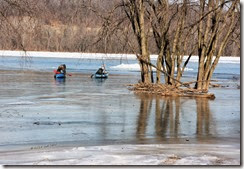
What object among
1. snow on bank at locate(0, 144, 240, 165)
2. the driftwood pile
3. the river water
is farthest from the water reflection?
snow on bank at locate(0, 144, 240, 165)

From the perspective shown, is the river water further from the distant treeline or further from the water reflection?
the distant treeline

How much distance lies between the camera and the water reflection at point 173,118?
44.3 feet

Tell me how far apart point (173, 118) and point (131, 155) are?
6745mm

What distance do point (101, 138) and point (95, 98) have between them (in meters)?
10.7

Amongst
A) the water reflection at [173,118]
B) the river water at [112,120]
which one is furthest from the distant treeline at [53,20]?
the water reflection at [173,118]

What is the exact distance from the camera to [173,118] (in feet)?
54.6

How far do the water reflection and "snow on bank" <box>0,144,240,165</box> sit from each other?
5.35 ft

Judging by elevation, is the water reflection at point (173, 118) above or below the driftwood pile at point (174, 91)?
below

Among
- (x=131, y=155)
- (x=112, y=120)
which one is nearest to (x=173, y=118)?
(x=112, y=120)

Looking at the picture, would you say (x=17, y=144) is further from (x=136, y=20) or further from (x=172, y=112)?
(x=136, y=20)

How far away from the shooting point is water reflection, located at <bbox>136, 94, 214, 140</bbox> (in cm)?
1350

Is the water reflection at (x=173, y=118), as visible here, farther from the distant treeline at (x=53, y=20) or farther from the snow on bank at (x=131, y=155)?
the distant treeline at (x=53, y=20)

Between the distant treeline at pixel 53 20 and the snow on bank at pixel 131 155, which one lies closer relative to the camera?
the snow on bank at pixel 131 155

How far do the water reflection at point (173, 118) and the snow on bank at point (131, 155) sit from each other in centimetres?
163
